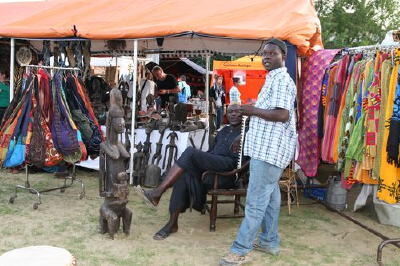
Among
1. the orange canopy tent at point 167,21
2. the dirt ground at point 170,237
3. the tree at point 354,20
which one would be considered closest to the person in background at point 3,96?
the orange canopy tent at point 167,21

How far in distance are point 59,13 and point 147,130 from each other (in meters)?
2.07

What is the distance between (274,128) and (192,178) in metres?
1.13

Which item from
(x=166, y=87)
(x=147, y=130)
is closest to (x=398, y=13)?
(x=166, y=87)

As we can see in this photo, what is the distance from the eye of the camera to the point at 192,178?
4133 millimetres

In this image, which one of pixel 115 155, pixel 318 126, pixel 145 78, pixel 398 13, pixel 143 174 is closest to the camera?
pixel 115 155

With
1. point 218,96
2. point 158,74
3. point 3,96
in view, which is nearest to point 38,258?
point 3,96

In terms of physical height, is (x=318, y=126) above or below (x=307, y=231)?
above

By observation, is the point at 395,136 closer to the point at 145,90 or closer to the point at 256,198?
the point at 256,198

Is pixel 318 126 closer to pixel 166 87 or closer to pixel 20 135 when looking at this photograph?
pixel 20 135

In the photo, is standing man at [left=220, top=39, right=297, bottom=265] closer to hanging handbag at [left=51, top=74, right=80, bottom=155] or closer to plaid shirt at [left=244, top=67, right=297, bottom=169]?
plaid shirt at [left=244, top=67, right=297, bottom=169]

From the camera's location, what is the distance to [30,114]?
15.5 ft

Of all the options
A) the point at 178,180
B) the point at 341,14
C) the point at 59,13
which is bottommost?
the point at 178,180

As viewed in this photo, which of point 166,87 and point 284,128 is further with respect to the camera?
point 166,87

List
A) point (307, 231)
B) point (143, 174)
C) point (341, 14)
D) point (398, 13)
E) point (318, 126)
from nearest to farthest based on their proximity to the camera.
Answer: point (307, 231), point (318, 126), point (143, 174), point (341, 14), point (398, 13)
